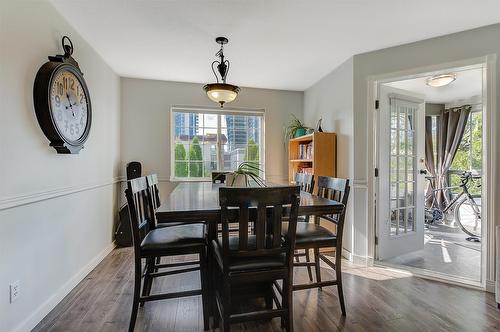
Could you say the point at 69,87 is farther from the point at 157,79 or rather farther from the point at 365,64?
the point at 365,64

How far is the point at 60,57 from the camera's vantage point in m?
1.96

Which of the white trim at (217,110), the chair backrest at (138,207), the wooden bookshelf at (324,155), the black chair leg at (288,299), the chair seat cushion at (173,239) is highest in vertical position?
the white trim at (217,110)

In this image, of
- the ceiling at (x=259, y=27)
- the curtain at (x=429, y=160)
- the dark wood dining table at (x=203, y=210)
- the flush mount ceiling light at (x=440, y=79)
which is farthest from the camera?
the curtain at (x=429, y=160)

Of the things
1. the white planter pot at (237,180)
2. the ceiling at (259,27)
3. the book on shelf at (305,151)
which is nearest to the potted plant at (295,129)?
the book on shelf at (305,151)

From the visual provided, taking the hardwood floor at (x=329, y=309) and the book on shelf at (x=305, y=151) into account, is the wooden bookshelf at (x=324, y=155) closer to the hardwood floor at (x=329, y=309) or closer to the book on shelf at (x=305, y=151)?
the book on shelf at (x=305, y=151)

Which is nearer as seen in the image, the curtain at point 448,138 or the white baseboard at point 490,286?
the white baseboard at point 490,286

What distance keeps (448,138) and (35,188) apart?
6126 millimetres

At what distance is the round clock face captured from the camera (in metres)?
1.89

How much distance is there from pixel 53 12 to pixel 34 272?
196cm

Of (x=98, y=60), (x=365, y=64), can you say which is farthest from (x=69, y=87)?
(x=365, y=64)

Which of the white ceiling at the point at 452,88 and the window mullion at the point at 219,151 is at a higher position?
the white ceiling at the point at 452,88

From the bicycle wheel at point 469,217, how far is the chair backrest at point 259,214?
386 cm

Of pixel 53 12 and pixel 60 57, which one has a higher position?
pixel 53 12

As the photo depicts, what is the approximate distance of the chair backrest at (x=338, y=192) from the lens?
1863 millimetres
